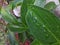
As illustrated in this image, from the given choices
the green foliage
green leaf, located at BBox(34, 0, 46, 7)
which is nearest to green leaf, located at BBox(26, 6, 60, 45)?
the green foliage

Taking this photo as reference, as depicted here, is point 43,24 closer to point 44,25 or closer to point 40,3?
point 44,25

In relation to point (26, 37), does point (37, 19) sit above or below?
above

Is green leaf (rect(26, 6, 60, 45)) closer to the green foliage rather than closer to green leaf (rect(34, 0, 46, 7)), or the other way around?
the green foliage

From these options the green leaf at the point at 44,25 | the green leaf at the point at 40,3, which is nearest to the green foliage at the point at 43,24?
the green leaf at the point at 44,25

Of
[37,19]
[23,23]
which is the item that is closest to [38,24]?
[37,19]

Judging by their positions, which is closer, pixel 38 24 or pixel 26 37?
pixel 38 24

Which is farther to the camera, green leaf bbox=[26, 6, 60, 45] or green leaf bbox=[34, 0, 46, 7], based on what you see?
green leaf bbox=[34, 0, 46, 7]

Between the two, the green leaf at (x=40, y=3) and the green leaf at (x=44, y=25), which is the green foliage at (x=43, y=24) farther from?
the green leaf at (x=40, y=3)

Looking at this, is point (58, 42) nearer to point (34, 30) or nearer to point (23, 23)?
point (34, 30)

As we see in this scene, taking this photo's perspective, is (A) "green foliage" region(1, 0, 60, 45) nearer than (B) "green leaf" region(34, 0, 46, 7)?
Yes
